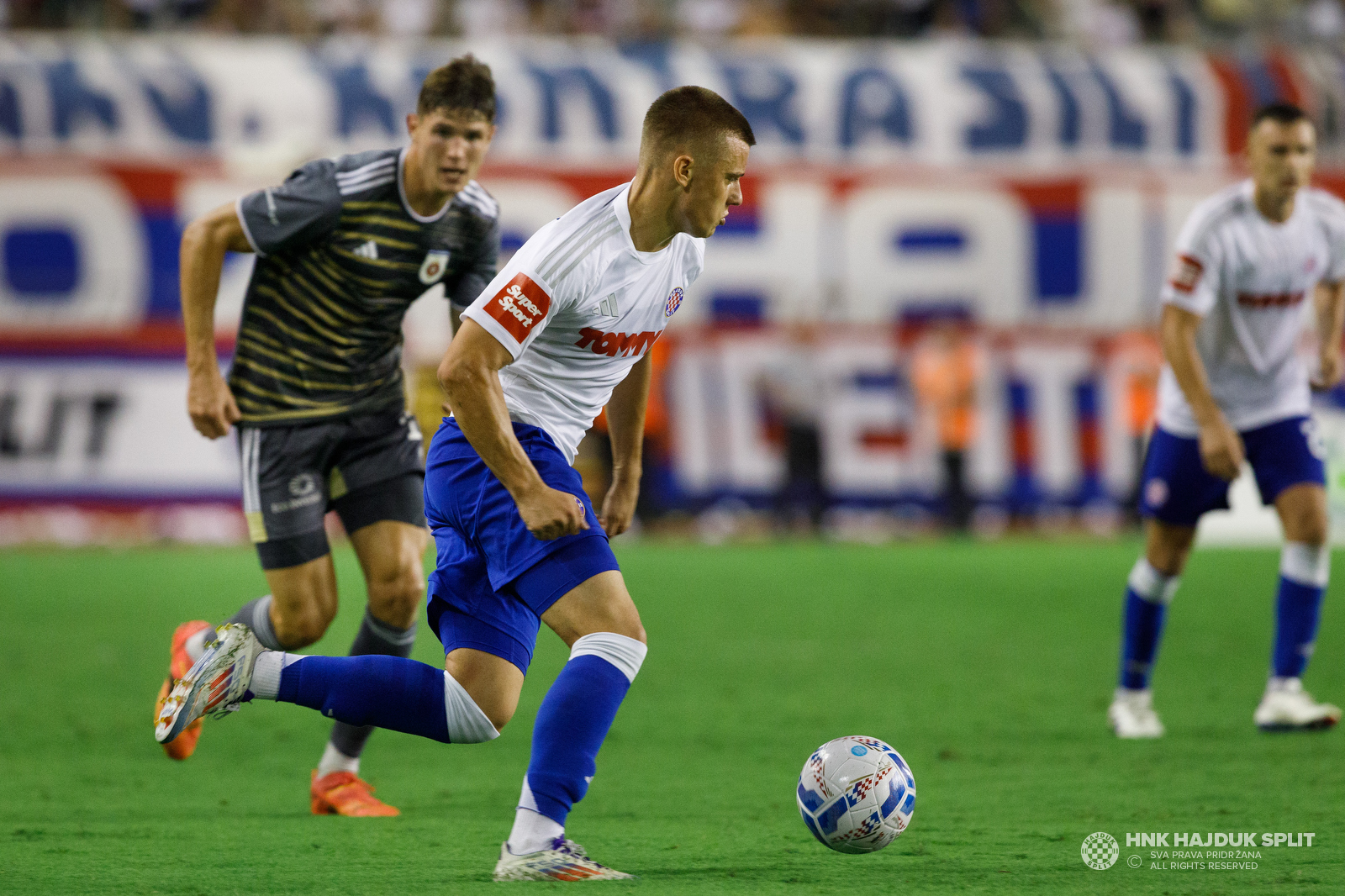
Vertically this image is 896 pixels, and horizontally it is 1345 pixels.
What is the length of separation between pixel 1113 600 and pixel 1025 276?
278 inches

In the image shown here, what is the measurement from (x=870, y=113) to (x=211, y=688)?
14.5m

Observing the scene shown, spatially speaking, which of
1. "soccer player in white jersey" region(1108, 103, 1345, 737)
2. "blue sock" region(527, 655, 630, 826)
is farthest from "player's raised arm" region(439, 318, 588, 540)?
"soccer player in white jersey" region(1108, 103, 1345, 737)

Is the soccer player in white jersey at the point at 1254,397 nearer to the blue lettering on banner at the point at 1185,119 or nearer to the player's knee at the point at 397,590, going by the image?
the player's knee at the point at 397,590

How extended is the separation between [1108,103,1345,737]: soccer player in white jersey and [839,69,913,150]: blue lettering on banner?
35.5 ft

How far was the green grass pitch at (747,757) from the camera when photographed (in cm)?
425

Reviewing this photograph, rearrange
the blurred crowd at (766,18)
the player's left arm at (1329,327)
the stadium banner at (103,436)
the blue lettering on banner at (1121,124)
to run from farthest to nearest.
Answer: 1. the blurred crowd at (766,18)
2. the blue lettering on banner at (1121,124)
3. the stadium banner at (103,436)
4. the player's left arm at (1329,327)

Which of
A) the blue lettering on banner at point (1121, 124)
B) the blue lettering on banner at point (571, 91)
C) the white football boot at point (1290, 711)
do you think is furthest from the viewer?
the blue lettering on banner at point (1121, 124)

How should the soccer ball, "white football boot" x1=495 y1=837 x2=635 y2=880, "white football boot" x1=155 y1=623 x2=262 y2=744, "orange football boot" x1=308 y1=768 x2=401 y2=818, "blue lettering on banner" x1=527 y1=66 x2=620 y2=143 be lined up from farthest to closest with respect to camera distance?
"blue lettering on banner" x1=527 y1=66 x2=620 y2=143
"orange football boot" x1=308 y1=768 x2=401 y2=818
the soccer ball
"white football boot" x1=155 y1=623 x2=262 y2=744
"white football boot" x1=495 y1=837 x2=635 y2=880

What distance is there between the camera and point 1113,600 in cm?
1126

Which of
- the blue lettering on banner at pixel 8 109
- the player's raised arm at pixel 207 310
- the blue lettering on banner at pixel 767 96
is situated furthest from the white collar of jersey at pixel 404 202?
the blue lettering on banner at pixel 8 109

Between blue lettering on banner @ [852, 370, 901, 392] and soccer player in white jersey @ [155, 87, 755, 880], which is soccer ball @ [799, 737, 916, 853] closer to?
soccer player in white jersey @ [155, 87, 755, 880]

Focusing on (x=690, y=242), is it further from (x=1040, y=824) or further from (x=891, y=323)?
(x=891, y=323)

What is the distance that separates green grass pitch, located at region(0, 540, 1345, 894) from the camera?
167 inches

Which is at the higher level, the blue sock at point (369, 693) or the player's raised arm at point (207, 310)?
the player's raised arm at point (207, 310)
